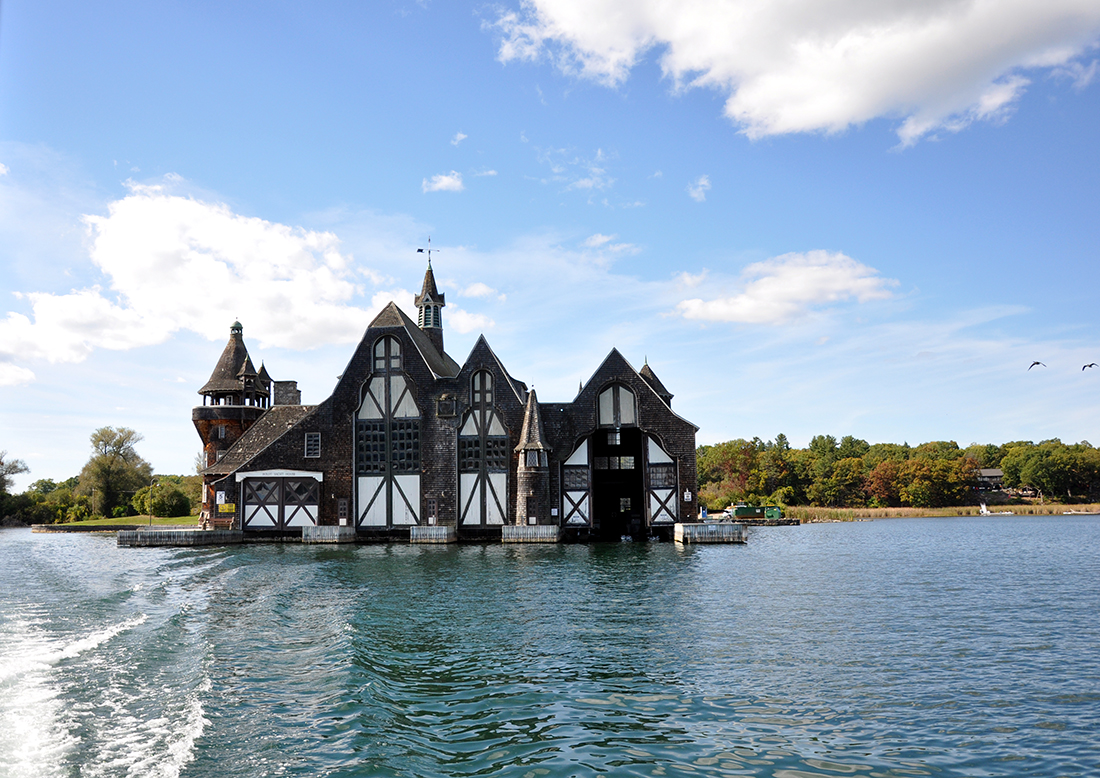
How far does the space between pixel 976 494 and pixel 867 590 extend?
117 m

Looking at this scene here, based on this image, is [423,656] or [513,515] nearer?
[423,656]

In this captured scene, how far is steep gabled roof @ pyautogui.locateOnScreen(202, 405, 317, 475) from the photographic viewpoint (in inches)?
2224

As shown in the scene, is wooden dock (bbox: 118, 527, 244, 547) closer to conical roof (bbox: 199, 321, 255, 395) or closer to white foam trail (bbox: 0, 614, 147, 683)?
conical roof (bbox: 199, 321, 255, 395)

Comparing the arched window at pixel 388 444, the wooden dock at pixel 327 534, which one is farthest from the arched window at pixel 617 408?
the wooden dock at pixel 327 534

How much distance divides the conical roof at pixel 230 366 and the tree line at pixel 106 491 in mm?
34643

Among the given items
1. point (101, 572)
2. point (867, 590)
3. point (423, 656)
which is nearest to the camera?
point (423, 656)

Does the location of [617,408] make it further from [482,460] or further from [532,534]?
[532,534]

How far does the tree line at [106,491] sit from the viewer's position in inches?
3691

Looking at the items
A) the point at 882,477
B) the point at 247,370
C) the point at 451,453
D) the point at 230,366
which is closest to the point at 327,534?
the point at 451,453

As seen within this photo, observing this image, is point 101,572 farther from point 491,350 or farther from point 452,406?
point 491,350

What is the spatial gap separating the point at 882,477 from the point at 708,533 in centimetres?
8645

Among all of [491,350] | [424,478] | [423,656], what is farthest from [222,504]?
[423,656]

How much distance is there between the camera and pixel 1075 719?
12539 millimetres

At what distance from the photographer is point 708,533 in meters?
49.8
